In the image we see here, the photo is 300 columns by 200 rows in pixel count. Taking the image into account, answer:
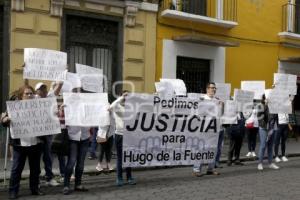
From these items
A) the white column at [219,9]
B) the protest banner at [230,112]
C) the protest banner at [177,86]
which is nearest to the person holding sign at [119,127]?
the protest banner at [230,112]

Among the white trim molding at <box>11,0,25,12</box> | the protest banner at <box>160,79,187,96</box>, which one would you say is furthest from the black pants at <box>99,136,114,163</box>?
the white trim molding at <box>11,0,25,12</box>

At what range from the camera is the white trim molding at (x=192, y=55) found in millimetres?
15562

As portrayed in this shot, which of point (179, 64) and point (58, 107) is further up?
point (179, 64)

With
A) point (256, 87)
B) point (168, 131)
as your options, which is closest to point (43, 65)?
point (168, 131)

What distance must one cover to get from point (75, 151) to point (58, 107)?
76cm

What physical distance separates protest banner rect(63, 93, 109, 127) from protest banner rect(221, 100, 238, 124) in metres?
3.81

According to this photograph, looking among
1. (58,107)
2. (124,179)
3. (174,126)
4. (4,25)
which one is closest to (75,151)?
(58,107)

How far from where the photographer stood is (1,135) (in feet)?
40.1

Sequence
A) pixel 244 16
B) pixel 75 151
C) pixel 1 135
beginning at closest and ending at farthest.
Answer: pixel 75 151
pixel 1 135
pixel 244 16

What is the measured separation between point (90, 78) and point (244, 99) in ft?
13.0

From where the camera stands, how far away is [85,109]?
330 inches

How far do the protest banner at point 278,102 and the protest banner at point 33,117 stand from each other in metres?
5.56

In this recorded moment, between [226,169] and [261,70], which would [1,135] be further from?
[261,70]

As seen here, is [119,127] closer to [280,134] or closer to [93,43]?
[280,134]
